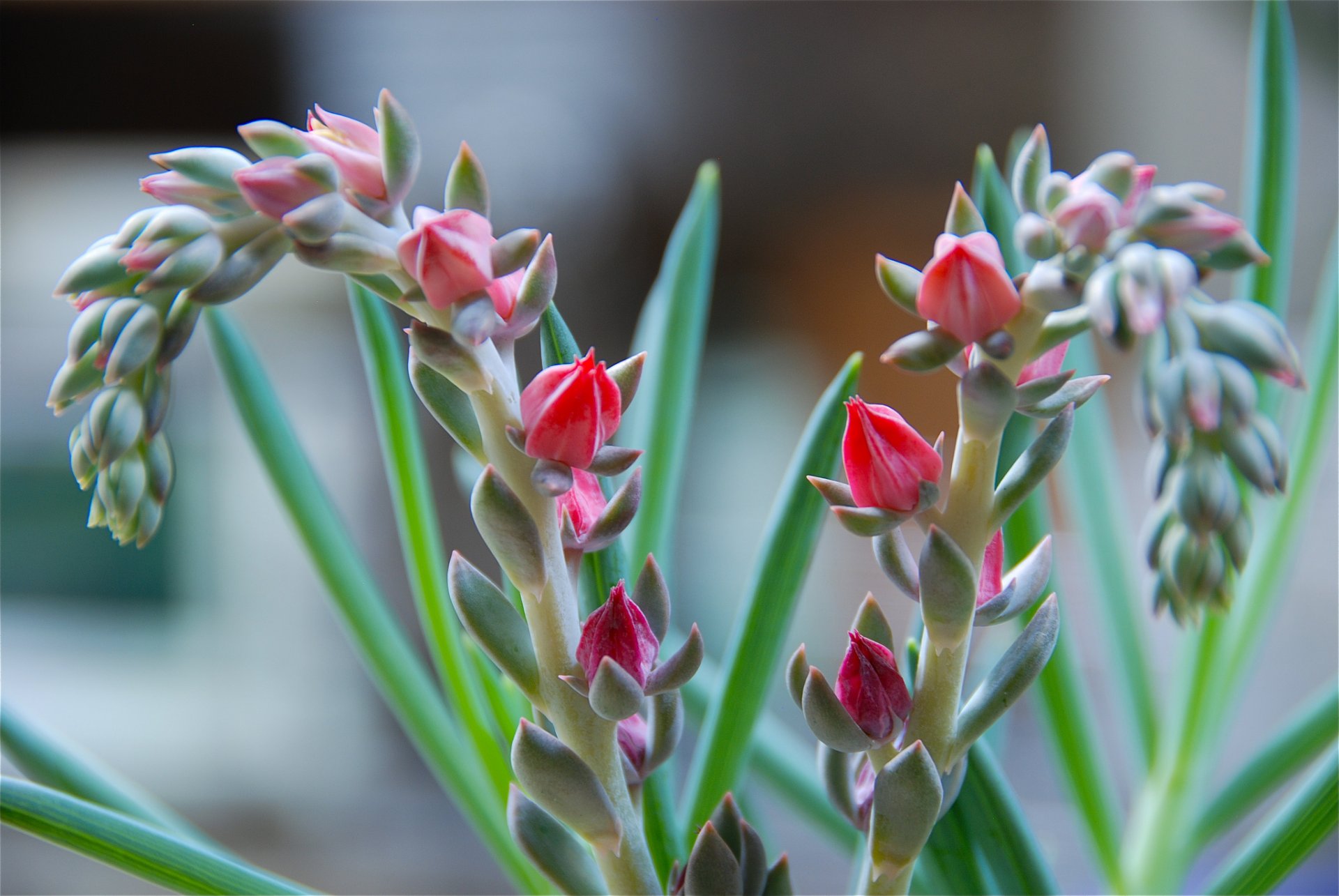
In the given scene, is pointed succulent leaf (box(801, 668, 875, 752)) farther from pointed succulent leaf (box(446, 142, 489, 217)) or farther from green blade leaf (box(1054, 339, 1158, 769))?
green blade leaf (box(1054, 339, 1158, 769))

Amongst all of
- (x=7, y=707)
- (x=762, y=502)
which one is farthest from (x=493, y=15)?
(x=7, y=707)

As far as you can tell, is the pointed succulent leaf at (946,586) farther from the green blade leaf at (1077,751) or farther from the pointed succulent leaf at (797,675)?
the green blade leaf at (1077,751)

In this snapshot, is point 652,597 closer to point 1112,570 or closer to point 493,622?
point 493,622

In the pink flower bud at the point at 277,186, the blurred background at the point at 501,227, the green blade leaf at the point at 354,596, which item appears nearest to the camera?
the pink flower bud at the point at 277,186

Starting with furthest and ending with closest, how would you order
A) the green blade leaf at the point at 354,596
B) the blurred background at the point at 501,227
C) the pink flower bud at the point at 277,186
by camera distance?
the blurred background at the point at 501,227 < the green blade leaf at the point at 354,596 < the pink flower bud at the point at 277,186

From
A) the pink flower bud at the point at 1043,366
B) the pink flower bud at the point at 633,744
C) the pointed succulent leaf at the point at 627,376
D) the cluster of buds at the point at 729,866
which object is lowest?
the cluster of buds at the point at 729,866

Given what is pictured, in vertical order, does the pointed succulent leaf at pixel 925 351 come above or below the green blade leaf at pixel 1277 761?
above

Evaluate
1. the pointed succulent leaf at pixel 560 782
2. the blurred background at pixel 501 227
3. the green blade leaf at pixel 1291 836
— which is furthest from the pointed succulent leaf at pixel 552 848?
the blurred background at pixel 501 227
